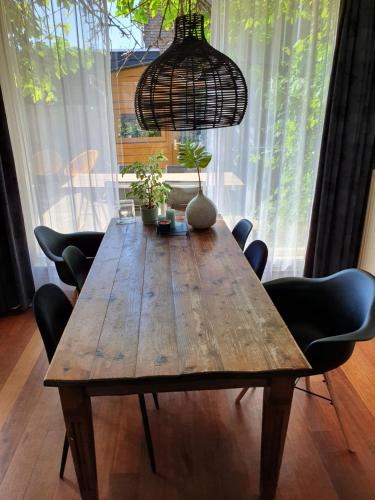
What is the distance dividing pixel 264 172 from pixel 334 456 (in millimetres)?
1950

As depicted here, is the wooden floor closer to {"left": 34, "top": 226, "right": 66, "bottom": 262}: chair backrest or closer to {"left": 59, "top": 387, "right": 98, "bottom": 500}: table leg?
{"left": 59, "top": 387, "right": 98, "bottom": 500}: table leg

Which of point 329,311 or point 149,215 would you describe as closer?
point 329,311

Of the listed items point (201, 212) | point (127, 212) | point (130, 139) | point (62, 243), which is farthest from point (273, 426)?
point (130, 139)

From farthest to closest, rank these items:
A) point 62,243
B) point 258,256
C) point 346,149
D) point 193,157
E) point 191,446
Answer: point 346,149 < point 62,243 < point 193,157 < point 258,256 < point 191,446

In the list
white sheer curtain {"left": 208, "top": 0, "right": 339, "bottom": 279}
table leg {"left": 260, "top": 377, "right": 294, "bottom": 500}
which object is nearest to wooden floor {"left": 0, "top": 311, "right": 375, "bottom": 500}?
table leg {"left": 260, "top": 377, "right": 294, "bottom": 500}

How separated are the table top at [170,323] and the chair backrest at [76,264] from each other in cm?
13

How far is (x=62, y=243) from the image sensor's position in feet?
8.19

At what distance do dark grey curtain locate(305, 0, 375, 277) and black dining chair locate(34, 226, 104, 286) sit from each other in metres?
1.72

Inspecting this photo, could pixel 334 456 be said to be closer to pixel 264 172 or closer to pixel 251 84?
pixel 264 172

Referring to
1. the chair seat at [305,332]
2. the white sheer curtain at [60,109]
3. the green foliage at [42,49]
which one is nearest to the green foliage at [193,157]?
the white sheer curtain at [60,109]

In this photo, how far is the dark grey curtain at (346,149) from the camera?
2.36 m

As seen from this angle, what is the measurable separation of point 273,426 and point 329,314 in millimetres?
748

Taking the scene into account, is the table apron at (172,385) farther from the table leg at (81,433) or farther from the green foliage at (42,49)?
the green foliage at (42,49)

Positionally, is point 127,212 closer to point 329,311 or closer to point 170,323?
point 170,323
